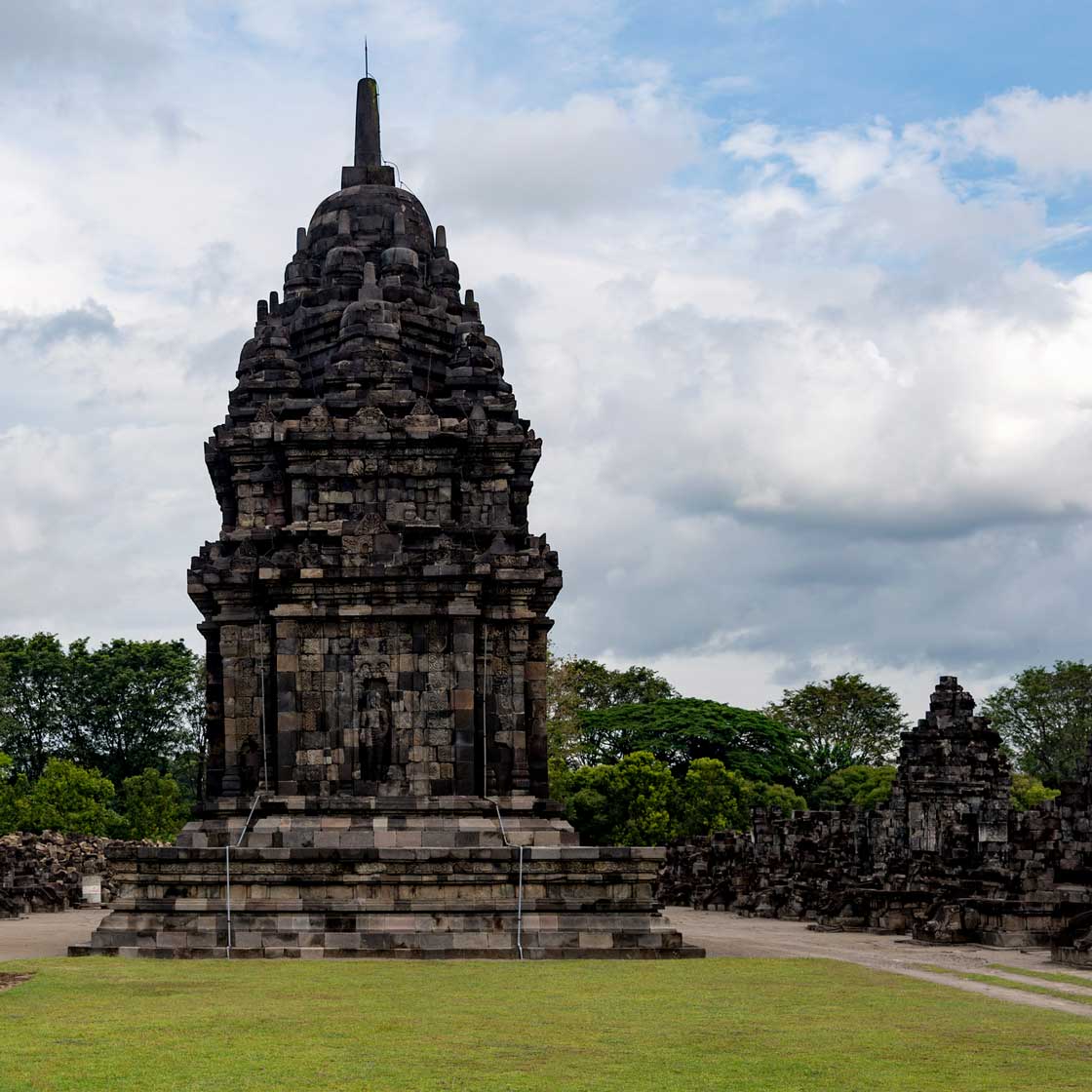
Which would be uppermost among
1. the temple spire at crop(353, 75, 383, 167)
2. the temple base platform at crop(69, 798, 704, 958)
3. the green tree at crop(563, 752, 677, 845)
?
the temple spire at crop(353, 75, 383, 167)

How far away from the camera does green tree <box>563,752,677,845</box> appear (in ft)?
175

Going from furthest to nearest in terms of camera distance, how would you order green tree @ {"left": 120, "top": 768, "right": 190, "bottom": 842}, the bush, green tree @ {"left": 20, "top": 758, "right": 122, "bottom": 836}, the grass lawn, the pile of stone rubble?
green tree @ {"left": 120, "top": 768, "right": 190, "bottom": 842}
the bush
green tree @ {"left": 20, "top": 758, "right": 122, "bottom": 836}
the pile of stone rubble
the grass lawn

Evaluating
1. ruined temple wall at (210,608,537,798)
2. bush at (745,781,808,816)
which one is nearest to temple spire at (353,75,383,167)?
ruined temple wall at (210,608,537,798)

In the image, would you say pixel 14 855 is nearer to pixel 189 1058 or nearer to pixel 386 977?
pixel 386 977

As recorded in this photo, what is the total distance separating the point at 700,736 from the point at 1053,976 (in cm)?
4391

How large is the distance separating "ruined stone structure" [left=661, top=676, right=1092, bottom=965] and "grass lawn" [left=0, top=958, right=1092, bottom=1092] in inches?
266

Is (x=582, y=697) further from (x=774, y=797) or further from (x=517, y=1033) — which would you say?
(x=517, y=1033)

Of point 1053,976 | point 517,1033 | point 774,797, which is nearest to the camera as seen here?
point 517,1033

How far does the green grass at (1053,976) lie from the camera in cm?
1956

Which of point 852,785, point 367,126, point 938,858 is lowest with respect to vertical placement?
point 938,858

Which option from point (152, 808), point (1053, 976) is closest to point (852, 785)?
point (152, 808)

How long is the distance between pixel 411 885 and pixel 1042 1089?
13.4 meters

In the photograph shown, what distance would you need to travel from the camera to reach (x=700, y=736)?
6425 cm

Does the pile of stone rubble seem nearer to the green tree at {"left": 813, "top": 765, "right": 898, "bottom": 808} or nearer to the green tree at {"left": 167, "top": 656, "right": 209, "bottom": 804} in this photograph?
the green tree at {"left": 167, "top": 656, "right": 209, "bottom": 804}
